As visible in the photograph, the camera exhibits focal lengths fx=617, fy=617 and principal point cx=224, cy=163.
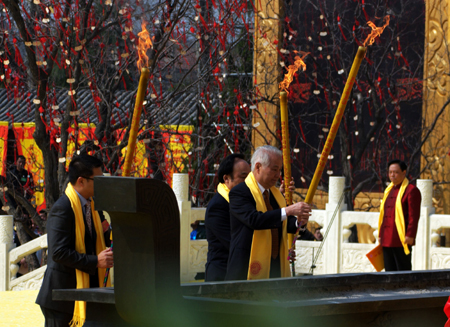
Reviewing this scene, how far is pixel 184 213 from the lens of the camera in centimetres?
664

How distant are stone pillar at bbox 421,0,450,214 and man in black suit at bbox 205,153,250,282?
4525 mm

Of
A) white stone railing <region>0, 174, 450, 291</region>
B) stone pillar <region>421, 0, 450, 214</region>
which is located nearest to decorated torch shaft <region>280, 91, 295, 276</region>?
white stone railing <region>0, 174, 450, 291</region>

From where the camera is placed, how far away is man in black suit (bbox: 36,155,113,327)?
2744mm

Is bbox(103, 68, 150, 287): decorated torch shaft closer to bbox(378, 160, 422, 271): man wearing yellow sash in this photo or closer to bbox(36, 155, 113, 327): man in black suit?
bbox(36, 155, 113, 327): man in black suit

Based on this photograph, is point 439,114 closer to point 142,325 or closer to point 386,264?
point 386,264

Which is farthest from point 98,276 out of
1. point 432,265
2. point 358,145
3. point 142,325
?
point 358,145

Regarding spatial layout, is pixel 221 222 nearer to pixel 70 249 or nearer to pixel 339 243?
pixel 70 249

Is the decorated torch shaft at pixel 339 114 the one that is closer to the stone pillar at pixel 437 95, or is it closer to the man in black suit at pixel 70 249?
the man in black suit at pixel 70 249

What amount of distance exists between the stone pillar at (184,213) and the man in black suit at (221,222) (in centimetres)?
285

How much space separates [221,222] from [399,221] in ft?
9.02

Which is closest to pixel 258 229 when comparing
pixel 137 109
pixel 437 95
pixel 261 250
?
pixel 261 250

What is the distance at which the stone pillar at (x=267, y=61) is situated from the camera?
8203 millimetres

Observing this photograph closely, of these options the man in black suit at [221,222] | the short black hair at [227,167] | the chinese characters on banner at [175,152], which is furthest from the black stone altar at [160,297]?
the chinese characters on banner at [175,152]

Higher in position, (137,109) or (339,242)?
(137,109)
